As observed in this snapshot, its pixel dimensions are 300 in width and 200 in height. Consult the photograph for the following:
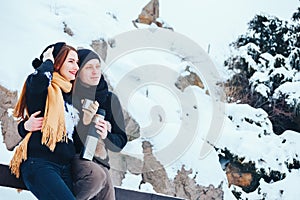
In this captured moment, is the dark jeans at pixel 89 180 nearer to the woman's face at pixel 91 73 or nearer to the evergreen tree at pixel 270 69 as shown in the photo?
the woman's face at pixel 91 73

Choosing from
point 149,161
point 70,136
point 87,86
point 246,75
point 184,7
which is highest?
point 184,7

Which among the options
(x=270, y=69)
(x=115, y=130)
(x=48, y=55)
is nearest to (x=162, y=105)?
(x=115, y=130)

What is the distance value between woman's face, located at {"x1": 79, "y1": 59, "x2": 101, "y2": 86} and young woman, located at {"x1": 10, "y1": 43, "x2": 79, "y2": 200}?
0.08 m

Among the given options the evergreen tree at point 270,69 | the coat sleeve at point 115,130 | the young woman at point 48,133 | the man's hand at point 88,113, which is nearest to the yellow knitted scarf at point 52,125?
the young woman at point 48,133

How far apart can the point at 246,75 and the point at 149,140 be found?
2586 mm

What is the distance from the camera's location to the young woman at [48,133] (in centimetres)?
163

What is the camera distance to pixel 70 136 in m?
1.72

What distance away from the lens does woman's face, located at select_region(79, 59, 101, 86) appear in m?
1.79

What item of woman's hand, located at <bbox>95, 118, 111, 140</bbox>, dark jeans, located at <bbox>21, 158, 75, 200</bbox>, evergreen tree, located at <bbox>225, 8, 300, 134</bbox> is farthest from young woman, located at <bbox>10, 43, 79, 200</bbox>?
evergreen tree, located at <bbox>225, 8, 300, 134</bbox>

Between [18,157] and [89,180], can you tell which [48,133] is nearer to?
[18,157]

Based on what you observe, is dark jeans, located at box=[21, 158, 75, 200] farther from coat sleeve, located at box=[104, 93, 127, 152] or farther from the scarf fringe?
coat sleeve, located at box=[104, 93, 127, 152]

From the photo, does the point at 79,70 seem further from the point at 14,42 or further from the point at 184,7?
the point at 184,7

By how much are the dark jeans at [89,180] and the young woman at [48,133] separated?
0.03 meters

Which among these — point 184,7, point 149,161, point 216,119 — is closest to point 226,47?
point 184,7
